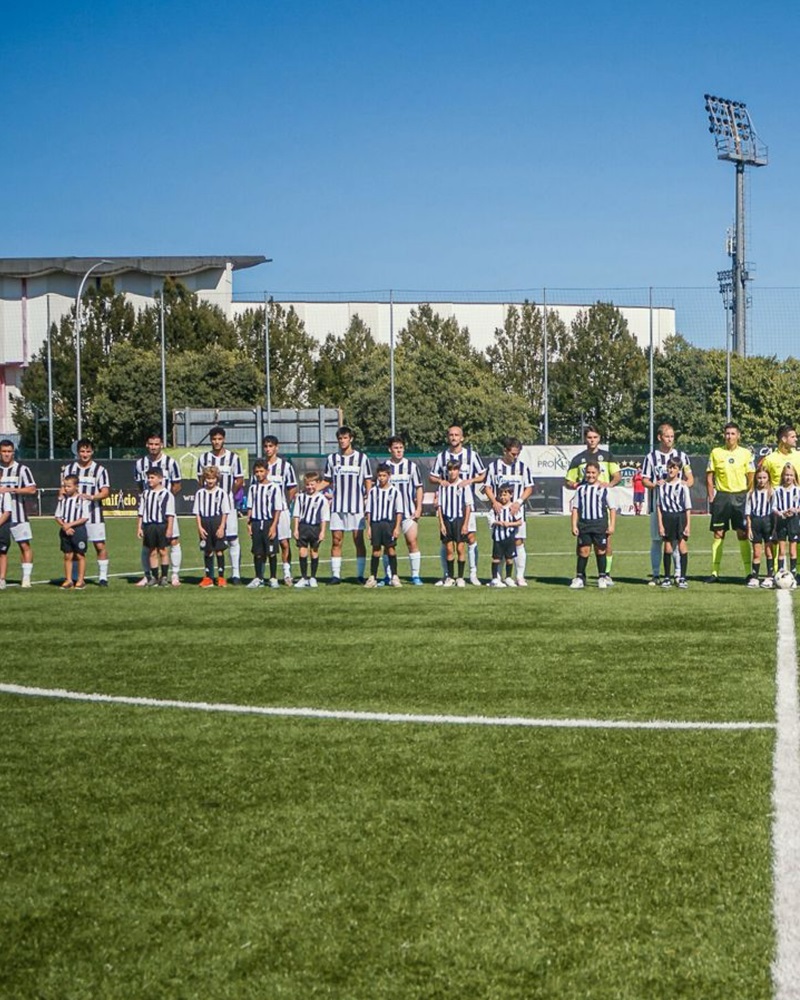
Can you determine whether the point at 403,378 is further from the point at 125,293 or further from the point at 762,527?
the point at 762,527

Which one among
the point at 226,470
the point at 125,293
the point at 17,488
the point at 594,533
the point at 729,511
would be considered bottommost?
the point at 594,533

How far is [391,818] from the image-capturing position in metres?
5.07

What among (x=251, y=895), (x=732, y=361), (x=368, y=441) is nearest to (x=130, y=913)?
(x=251, y=895)

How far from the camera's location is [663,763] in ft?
19.5

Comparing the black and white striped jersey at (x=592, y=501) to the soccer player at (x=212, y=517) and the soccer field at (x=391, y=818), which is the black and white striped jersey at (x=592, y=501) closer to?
the soccer player at (x=212, y=517)

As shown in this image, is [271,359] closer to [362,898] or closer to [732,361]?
[732,361]

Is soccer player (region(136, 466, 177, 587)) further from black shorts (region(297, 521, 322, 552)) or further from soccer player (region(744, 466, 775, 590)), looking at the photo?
soccer player (region(744, 466, 775, 590))

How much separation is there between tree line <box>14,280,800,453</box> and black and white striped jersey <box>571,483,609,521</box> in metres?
37.1

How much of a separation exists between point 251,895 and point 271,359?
54.7m

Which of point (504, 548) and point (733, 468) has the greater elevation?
point (733, 468)

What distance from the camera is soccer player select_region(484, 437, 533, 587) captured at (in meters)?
15.9

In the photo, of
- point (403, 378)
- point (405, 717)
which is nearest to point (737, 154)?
point (403, 378)

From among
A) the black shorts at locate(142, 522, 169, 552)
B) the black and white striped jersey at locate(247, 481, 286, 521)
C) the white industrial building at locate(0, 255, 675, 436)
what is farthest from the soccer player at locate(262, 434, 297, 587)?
the white industrial building at locate(0, 255, 675, 436)

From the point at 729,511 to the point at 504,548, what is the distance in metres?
2.86
